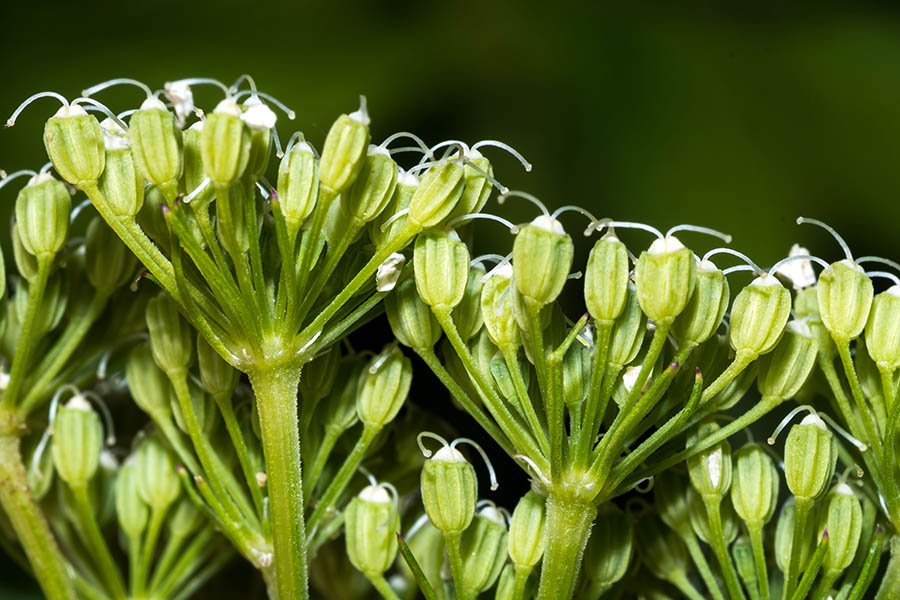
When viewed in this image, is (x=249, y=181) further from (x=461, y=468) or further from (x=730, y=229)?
(x=730, y=229)

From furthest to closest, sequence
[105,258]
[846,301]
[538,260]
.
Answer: [105,258]
[846,301]
[538,260]

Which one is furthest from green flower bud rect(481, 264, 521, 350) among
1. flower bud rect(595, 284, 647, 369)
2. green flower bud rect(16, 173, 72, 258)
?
green flower bud rect(16, 173, 72, 258)

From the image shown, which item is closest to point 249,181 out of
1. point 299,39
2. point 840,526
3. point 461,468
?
point 461,468

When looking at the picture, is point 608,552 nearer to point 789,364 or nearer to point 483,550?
point 483,550

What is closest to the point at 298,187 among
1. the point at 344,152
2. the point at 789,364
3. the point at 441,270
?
the point at 344,152

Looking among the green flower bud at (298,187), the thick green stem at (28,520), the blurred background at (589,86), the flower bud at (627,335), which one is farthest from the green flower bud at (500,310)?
the blurred background at (589,86)

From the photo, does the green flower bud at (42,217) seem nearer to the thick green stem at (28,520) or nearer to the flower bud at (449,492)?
the thick green stem at (28,520)
